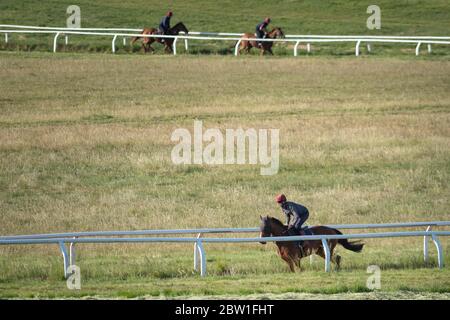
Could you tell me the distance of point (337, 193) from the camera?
76.3 feet

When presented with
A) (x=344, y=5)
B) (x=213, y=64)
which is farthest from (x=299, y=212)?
(x=344, y=5)

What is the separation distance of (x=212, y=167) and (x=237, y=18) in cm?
2686

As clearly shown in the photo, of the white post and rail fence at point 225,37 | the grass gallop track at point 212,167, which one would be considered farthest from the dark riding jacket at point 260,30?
the grass gallop track at point 212,167

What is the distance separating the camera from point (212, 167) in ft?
85.1

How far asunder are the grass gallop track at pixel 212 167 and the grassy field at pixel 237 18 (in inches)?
Answer: 109

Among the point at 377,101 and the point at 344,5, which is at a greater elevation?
the point at 344,5

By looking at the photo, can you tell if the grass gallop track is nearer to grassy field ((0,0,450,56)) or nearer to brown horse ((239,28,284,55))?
brown horse ((239,28,284,55))

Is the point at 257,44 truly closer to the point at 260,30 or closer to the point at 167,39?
the point at 260,30

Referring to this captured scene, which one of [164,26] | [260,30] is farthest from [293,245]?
[164,26]

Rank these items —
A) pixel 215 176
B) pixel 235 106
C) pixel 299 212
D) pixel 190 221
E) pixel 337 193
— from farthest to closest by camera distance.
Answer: pixel 235 106 → pixel 215 176 → pixel 337 193 → pixel 190 221 → pixel 299 212

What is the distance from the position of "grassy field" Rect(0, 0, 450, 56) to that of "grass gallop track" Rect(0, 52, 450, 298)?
2762 mm

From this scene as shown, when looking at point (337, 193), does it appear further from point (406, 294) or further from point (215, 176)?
point (406, 294)

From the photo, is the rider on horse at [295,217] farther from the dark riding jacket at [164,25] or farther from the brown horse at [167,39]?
the brown horse at [167,39]

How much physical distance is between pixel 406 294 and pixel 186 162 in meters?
13.2
